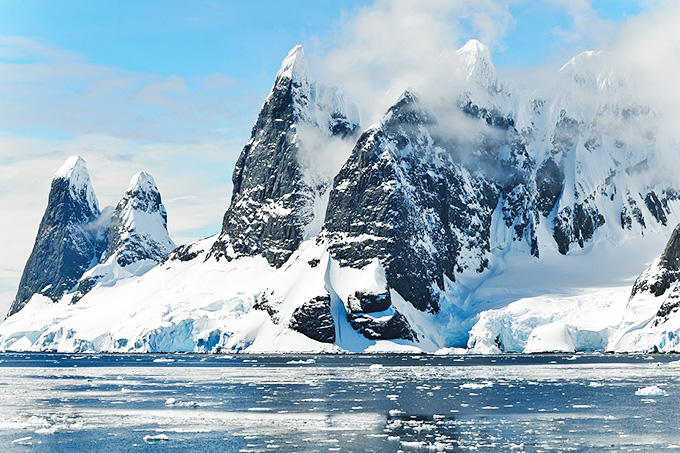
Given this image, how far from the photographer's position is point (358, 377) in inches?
5148

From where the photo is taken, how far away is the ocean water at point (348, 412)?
63719 millimetres

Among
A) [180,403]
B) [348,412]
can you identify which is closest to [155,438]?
[348,412]

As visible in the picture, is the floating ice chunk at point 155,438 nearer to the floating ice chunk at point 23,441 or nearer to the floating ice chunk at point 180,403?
the floating ice chunk at point 23,441

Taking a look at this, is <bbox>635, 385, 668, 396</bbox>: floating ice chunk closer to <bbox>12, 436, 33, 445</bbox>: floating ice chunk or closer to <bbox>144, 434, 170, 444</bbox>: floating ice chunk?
<bbox>144, 434, 170, 444</bbox>: floating ice chunk

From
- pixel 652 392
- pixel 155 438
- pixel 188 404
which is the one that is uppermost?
pixel 188 404

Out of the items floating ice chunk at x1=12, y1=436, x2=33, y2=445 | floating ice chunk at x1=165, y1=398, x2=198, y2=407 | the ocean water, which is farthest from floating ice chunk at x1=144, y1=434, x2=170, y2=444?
floating ice chunk at x1=165, y1=398, x2=198, y2=407

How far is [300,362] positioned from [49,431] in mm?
110973

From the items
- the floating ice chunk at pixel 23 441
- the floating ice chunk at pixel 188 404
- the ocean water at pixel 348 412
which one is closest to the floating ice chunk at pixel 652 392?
the ocean water at pixel 348 412

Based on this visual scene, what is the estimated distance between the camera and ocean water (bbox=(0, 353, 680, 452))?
63.7 m

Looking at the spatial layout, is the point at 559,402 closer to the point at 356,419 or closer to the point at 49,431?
the point at 356,419

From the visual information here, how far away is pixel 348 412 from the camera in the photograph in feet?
269

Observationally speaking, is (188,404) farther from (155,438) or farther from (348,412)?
(155,438)

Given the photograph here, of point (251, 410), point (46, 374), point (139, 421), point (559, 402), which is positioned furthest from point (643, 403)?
point (46, 374)

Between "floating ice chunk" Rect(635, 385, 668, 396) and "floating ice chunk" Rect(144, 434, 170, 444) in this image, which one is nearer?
"floating ice chunk" Rect(144, 434, 170, 444)
